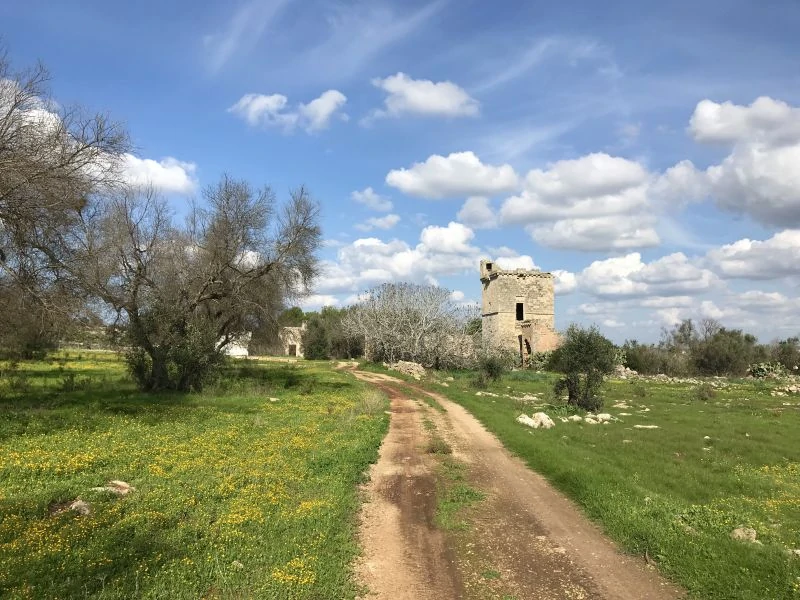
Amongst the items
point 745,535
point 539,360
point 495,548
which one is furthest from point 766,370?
point 495,548

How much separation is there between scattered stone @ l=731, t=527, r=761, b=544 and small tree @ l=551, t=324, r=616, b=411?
17114 mm

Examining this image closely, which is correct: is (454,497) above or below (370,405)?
below

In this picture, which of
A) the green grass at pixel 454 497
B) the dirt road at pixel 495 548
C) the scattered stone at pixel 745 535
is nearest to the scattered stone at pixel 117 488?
the dirt road at pixel 495 548

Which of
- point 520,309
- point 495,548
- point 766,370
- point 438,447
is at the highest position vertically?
point 520,309

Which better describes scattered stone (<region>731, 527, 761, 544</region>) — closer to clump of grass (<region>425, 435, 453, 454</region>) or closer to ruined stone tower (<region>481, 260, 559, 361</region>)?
clump of grass (<region>425, 435, 453, 454</region>)

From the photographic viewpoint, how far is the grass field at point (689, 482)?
275 inches

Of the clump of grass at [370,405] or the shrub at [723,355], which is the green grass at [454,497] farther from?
the shrub at [723,355]

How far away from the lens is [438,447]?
14648 millimetres

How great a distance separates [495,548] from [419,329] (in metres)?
43.7

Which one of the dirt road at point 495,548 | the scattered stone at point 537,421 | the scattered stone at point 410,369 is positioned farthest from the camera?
the scattered stone at point 410,369

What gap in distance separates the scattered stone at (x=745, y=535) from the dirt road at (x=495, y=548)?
1.90 meters

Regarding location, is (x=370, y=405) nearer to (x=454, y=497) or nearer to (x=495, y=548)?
(x=454, y=497)

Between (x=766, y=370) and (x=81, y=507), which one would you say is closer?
(x=81, y=507)

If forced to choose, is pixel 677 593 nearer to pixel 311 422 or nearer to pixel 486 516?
pixel 486 516
